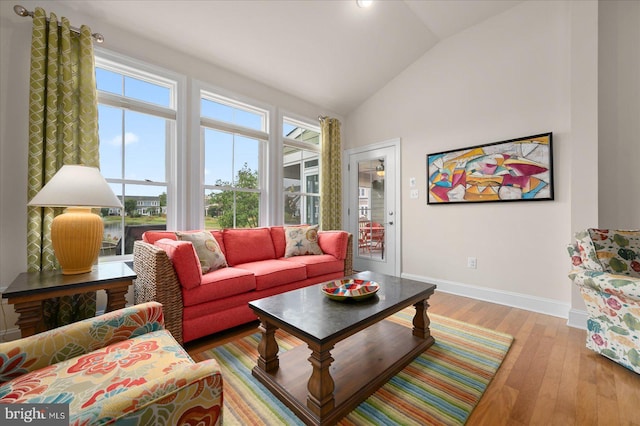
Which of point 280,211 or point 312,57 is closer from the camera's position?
point 312,57

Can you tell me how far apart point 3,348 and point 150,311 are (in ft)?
1.53

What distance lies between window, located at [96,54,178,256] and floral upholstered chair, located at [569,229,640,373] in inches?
143

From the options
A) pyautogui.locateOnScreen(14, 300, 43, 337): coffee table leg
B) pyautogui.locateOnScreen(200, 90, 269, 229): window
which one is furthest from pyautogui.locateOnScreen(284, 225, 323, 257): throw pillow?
pyautogui.locateOnScreen(14, 300, 43, 337): coffee table leg

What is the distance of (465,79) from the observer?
130 inches

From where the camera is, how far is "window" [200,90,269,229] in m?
3.15

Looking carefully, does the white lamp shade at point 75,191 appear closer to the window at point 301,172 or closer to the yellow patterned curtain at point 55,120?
the yellow patterned curtain at point 55,120

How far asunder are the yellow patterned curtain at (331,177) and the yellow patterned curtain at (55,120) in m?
2.77

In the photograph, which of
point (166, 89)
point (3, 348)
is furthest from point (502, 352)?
point (166, 89)

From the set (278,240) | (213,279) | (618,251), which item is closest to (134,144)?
(213,279)

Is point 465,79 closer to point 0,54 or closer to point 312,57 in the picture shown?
point 312,57

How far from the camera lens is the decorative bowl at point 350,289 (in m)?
1.67

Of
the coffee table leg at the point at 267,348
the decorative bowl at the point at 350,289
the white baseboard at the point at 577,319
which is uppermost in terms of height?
the decorative bowl at the point at 350,289

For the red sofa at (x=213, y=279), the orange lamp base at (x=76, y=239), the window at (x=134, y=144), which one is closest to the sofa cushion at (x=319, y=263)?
the red sofa at (x=213, y=279)

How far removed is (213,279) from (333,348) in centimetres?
111
